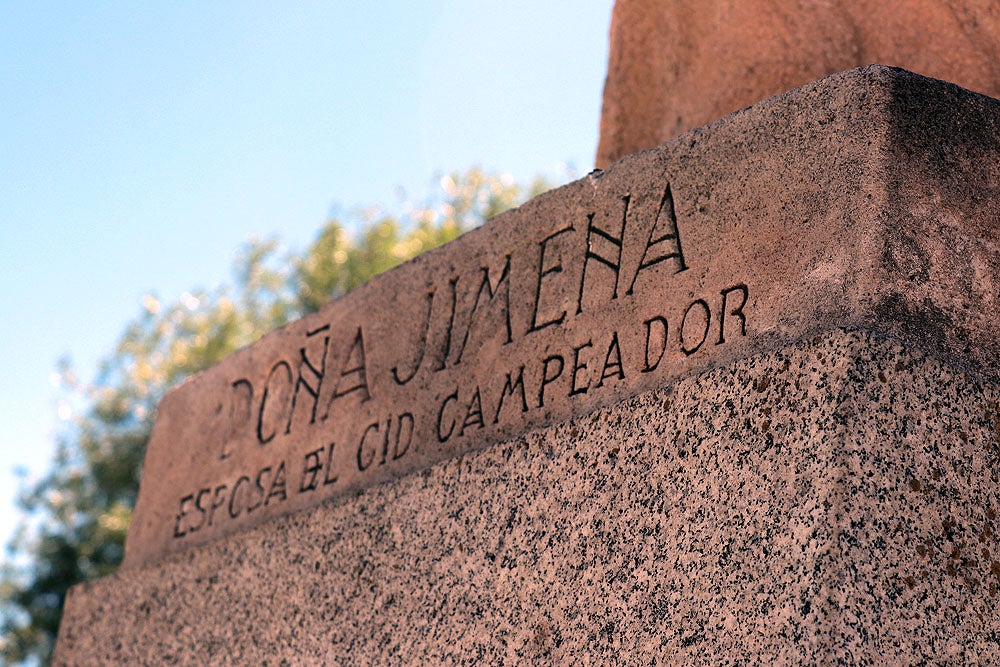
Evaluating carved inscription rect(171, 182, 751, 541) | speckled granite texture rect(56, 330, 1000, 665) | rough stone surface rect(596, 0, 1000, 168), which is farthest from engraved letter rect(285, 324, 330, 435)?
rough stone surface rect(596, 0, 1000, 168)

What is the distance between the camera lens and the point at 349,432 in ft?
12.7

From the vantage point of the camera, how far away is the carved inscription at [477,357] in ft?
9.83

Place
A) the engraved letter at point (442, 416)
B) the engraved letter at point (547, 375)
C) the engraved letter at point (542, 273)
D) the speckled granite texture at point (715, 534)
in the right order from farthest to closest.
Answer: the engraved letter at point (442, 416) → the engraved letter at point (542, 273) → the engraved letter at point (547, 375) → the speckled granite texture at point (715, 534)

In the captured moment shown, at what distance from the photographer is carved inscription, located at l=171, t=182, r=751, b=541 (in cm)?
300

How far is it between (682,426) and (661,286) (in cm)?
45

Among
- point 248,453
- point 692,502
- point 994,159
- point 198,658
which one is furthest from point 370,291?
point 994,159

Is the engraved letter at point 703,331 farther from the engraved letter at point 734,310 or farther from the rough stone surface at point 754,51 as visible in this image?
the rough stone surface at point 754,51

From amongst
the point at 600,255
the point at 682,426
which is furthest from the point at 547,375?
the point at 682,426

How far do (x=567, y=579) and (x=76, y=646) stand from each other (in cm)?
269

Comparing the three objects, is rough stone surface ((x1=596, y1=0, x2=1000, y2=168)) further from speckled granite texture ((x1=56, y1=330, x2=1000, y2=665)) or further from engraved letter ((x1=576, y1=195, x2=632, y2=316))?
speckled granite texture ((x1=56, y1=330, x2=1000, y2=665))

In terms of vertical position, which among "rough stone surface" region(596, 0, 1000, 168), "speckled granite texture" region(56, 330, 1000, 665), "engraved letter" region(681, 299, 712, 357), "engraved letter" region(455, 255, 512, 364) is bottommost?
"speckled granite texture" region(56, 330, 1000, 665)

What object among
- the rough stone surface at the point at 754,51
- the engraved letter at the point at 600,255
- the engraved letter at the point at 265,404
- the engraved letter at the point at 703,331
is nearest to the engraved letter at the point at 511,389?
the engraved letter at the point at 600,255

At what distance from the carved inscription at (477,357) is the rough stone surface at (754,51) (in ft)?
3.46

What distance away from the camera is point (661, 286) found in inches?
118
